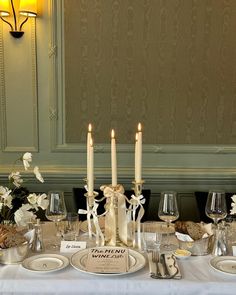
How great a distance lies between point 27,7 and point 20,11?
0.06m

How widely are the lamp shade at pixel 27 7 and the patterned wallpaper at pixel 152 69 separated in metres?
0.24

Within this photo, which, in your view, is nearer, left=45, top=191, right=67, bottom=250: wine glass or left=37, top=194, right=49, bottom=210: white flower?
left=37, top=194, right=49, bottom=210: white flower

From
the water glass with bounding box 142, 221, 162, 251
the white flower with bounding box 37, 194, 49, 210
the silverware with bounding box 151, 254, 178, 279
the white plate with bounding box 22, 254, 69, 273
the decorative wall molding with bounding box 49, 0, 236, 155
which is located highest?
the decorative wall molding with bounding box 49, 0, 236, 155

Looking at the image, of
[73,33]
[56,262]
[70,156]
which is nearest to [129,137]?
[70,156]

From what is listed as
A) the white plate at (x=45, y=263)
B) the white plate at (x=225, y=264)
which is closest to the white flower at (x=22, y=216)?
the white plate at (x=45, y=263)

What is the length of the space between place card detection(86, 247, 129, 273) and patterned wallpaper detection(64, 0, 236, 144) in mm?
1503

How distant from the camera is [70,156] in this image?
3.00 m

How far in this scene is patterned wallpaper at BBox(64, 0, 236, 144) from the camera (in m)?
2.87

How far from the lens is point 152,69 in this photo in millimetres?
2932

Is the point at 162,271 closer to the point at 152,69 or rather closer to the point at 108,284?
the point at 108,284

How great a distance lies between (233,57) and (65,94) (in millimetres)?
1277

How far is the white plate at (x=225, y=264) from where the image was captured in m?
1.45

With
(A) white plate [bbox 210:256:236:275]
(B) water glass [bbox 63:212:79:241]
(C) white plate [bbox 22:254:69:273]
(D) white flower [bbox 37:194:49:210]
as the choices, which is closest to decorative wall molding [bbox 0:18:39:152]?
(B) water glass [bbox 63:212:79:241]

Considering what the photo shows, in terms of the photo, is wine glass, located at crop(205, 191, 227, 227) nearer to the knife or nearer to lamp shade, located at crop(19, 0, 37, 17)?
the knife
